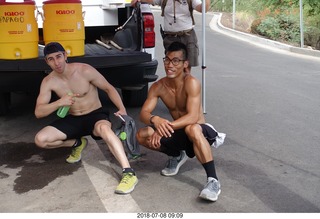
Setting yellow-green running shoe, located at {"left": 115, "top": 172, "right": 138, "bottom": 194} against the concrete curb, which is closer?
yellow-green running shoe, located at {"left": 115, "top": 172, "right": 138, "bottom": 194}

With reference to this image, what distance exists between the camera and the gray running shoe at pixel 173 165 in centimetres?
445

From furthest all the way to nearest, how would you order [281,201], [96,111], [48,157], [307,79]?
[307,79], [48,157], [96,111], [281,201]

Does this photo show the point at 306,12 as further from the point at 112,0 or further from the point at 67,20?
the point at 67,20

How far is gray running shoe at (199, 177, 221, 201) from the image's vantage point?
380 cm

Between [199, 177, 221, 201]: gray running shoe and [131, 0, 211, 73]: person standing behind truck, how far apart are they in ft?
7.22

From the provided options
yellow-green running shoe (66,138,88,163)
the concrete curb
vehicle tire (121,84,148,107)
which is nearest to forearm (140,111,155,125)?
yellow-green running shoe (66,138,88,163)

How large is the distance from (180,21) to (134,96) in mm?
1415

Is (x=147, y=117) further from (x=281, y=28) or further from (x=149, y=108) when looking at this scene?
(x=281, y=28)

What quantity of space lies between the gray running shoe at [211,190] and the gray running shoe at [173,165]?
532 mm

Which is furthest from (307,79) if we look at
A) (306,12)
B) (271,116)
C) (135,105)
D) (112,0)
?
(306,12)

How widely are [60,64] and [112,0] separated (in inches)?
79.4

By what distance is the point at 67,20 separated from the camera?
5.23m

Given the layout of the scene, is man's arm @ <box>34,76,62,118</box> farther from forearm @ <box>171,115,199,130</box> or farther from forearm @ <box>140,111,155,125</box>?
forearm @ <box>171,115,199,130</box>

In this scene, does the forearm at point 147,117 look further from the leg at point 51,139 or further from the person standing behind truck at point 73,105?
the leg at point 51,139
